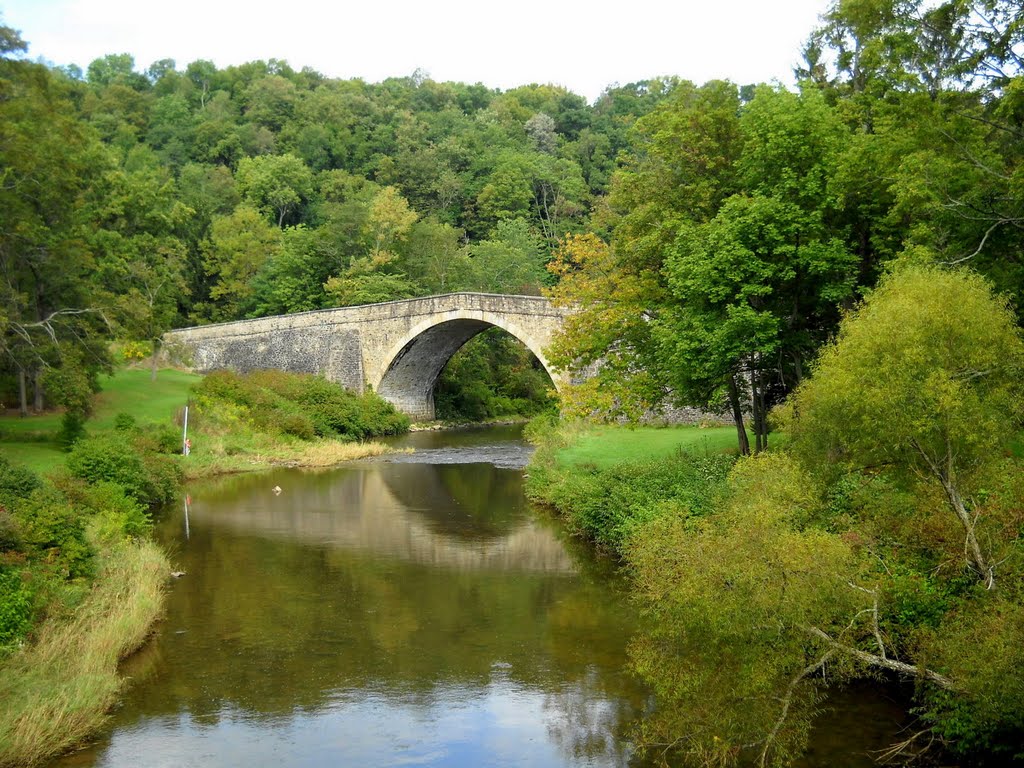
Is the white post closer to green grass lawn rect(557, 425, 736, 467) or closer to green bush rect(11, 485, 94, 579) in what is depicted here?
green grass lawn rect(557, 425, 736, 467)

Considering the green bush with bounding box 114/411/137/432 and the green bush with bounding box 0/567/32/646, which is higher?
the green bush with bounding box 114/411/137/432

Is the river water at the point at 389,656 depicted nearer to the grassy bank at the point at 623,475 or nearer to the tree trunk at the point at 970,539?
the grassy bank at the point at 623,475

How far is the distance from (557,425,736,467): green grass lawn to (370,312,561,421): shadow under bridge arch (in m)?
11.4

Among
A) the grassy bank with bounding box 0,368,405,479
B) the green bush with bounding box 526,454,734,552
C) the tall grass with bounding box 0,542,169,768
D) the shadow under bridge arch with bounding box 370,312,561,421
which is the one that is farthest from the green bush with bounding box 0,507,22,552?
the shadow under bridge arch with bounding box 370,312,561,421

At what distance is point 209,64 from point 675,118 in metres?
89.1

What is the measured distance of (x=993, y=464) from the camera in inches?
352

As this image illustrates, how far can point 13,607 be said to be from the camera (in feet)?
33.2

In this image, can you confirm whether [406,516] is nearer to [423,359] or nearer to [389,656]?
[389,656]

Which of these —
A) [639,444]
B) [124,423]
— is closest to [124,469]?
[124,423]

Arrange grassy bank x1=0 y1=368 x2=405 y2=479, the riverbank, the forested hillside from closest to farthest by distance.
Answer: the riverbank → the forested hillside → grassy bank x1=0 y1=368 x2=405 y2=479

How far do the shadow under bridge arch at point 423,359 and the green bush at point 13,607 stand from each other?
26.8 meters

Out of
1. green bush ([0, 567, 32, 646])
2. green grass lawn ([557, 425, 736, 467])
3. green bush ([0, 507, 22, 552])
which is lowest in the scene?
green bush ([0, 567, 32, 646])

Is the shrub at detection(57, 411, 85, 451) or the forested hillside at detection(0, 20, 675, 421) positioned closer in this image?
the forested hillside at detection(0, 20, 675, 421)

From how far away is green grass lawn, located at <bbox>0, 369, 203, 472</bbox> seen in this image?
71.4 feet
